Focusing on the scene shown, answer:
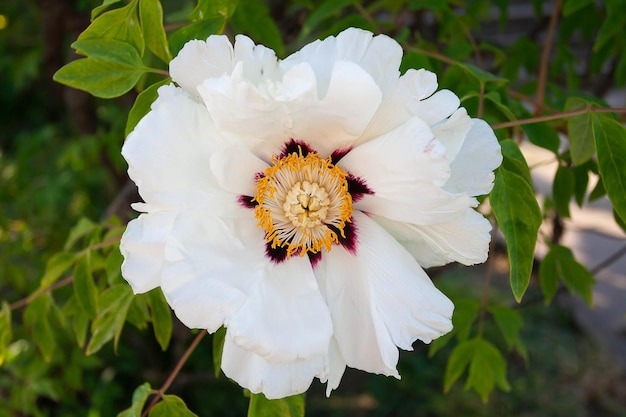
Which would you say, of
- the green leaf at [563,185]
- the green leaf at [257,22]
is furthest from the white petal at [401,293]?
the green leaf at [257,22]

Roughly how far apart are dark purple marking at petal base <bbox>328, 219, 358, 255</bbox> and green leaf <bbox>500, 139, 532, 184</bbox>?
0.24 metres

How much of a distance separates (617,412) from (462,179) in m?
3.27

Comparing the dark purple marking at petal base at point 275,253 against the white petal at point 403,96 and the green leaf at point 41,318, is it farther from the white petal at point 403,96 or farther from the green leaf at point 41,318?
the green leaf at point 41,318

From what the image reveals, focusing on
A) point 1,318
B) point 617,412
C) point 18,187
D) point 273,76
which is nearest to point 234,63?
point 273,76

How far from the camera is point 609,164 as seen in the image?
3.32 feet

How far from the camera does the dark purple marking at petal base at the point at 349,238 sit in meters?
0.97

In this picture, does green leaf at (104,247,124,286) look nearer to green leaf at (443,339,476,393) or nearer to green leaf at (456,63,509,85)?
green leaf at (456,63,509,85)

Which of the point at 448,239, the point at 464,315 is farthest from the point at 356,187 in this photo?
the point at 464,315

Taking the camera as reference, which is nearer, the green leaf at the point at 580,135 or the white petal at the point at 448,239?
the white petal at the point at 448,239

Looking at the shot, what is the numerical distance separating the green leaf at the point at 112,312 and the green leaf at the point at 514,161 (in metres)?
0.69

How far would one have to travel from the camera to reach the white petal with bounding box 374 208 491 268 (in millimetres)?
885

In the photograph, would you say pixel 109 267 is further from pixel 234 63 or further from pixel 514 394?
pixel 514 394

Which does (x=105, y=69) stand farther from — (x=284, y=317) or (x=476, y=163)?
(x=476, y=163)

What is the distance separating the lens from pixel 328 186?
0.98 meters
